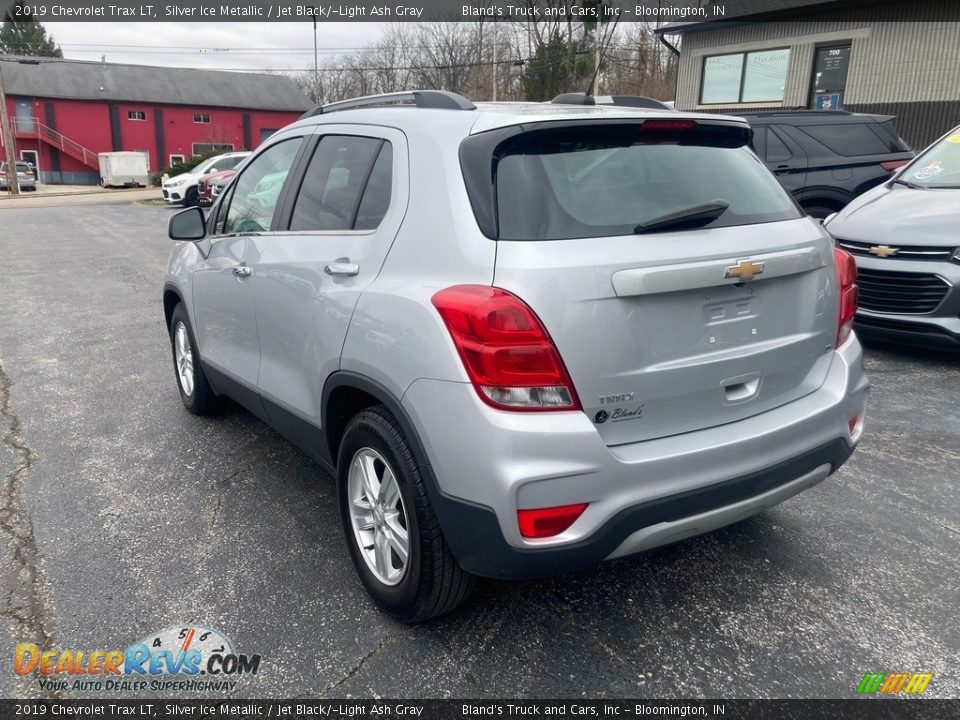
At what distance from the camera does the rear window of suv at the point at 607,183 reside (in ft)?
7.99

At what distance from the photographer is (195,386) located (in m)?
4.80

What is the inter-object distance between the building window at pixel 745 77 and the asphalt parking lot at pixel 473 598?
16.7m

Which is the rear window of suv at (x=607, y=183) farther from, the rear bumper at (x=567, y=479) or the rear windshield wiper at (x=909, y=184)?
the rear windshield wiper at (x=909, y=184)

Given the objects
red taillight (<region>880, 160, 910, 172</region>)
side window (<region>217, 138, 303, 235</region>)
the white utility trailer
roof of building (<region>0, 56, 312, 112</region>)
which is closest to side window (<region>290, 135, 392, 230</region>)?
side window (<region>217, 138, 303, 235</region>)

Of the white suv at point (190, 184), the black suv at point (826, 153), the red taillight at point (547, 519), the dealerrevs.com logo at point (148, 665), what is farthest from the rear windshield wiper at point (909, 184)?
the white suv at point (190, 184)

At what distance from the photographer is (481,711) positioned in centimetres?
243

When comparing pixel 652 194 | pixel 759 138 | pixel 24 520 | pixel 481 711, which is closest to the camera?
pixel 481 711

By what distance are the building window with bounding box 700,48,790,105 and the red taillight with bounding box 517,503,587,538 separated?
19595mm

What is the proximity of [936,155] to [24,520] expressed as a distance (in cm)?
749

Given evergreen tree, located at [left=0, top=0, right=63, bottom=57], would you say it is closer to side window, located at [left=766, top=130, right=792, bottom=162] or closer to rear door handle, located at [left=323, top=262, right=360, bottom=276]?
side window, located at [left=766, top=130, right=792, bottom=162]

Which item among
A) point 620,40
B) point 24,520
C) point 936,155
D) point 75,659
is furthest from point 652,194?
point 620,40

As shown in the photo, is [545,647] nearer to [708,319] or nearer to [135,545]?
[708,319]

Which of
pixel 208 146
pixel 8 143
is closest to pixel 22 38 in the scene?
pixel 208 146

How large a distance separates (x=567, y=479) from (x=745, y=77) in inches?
807
